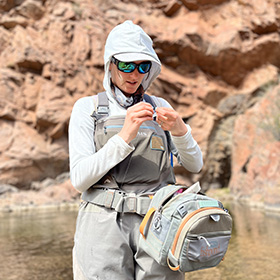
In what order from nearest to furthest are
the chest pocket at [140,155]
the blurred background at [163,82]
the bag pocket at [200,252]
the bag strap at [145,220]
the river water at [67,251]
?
the bag pocket at [200,252]
the bag strap at [145,220]
the chest pocket at [140,155]
the river water at [67,251]
the blurred background at [163,82]

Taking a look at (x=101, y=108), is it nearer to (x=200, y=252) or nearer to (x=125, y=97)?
(x=125, y=97)

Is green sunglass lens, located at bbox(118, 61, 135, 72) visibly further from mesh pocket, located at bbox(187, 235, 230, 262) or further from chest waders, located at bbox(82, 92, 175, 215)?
mesh pocket, located at bbox(187, 235, 230, 262)

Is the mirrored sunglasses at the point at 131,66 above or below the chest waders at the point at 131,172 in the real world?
above

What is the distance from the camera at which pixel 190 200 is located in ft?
3.83

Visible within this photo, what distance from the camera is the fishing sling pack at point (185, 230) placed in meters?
1.10

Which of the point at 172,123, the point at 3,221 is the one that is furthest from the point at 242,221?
the point at 172,123

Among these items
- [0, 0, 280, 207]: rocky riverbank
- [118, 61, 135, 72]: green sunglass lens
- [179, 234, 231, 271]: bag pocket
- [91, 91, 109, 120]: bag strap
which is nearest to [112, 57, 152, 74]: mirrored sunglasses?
[118, 61, 135, 72]: green sunglass lens

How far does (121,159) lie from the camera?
123 centimetres

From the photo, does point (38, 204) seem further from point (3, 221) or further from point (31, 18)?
point (31, 18)

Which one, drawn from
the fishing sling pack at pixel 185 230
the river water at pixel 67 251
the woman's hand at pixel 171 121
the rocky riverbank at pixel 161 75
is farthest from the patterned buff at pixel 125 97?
the rocky riverbank at pixel 161 75

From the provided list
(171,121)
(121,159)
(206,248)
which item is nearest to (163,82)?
(171,121)

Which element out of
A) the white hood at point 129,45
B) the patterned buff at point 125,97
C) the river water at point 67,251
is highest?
the white hood at point 129,45

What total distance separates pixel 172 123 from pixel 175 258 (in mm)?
455

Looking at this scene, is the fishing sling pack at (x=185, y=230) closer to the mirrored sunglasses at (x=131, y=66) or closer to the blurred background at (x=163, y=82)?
the mirrored sunglasses at (x=131, y=66)
